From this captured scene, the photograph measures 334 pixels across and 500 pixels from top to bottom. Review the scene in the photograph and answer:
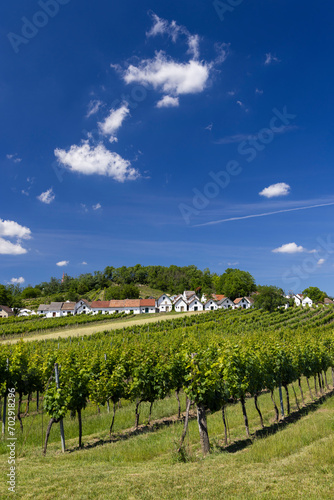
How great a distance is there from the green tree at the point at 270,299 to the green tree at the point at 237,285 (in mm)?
36437

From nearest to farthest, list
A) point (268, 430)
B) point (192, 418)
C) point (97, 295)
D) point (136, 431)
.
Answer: point (268, 430) → point (136, 431) → point (192, 418) → point (97, 295)

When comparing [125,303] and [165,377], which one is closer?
[165,377]

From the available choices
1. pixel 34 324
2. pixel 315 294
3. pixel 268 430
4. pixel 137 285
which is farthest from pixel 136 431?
pixel 315 294

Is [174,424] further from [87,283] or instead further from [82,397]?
[87,283]

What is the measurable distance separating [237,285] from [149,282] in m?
50.6

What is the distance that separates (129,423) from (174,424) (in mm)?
2143

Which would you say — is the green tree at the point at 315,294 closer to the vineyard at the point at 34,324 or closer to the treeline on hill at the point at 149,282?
the treeline on hill at the point at 149,282

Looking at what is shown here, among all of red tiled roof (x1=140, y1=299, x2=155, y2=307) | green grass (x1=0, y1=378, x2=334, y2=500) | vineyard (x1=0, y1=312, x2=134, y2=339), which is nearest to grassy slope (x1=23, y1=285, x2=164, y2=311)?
red tiled roof (x1=140, y1=299, x2=155, y2=307)

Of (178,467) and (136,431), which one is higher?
(178,467)

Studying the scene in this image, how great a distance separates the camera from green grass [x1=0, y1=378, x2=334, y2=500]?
565cm

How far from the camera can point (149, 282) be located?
15400 cm

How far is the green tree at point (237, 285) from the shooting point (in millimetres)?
120062

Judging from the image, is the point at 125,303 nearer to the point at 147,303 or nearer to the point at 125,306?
the point at 125,306

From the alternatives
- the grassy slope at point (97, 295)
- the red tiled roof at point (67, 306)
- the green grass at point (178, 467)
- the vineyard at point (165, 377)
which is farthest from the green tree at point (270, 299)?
the green grass at point (178, 467)
